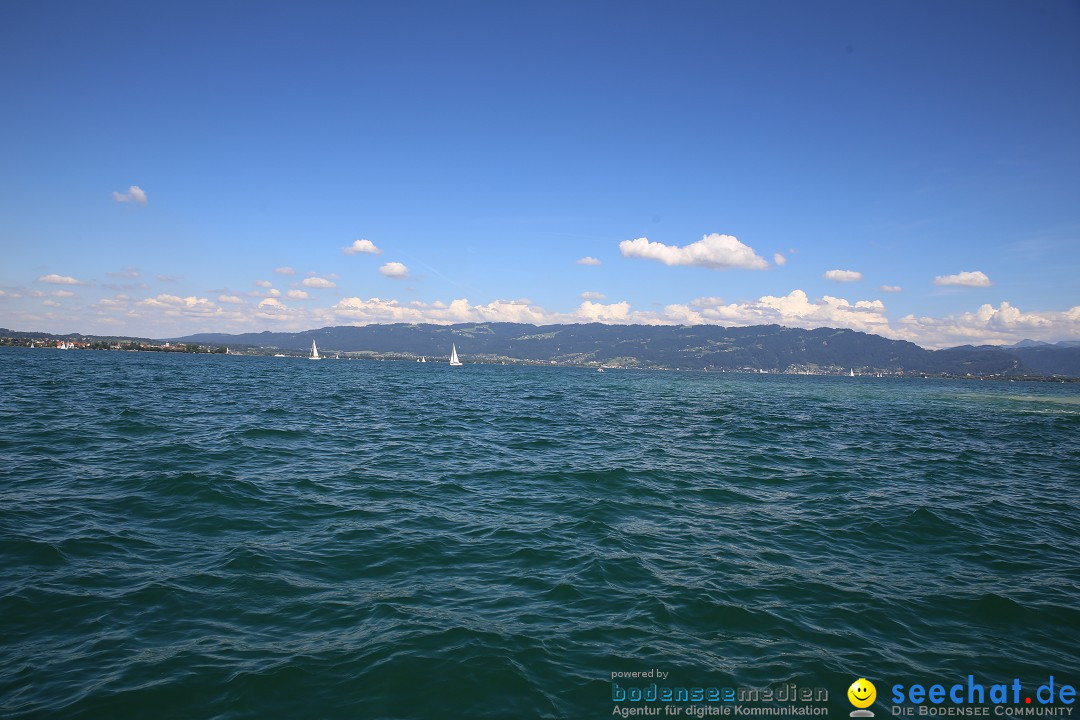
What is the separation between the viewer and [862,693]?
8.22 m

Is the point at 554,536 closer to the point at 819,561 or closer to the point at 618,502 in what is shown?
the point at 618,502

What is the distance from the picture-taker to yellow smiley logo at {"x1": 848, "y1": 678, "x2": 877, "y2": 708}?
26.4ft

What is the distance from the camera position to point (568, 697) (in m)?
7.68

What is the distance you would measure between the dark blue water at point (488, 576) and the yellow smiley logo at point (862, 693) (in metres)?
0.21

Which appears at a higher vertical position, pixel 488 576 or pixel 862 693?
pixel 488 576

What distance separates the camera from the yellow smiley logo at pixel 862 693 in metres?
8.04

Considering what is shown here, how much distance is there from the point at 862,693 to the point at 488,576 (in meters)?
7.32

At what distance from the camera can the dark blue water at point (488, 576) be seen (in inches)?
316

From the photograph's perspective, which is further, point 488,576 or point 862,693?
point 488,576

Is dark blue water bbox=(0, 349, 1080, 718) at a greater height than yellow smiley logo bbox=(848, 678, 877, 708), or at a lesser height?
greater

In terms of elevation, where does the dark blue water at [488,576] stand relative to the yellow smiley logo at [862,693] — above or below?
above

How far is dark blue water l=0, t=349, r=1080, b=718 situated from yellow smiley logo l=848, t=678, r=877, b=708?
213 mm

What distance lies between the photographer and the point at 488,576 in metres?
11.9

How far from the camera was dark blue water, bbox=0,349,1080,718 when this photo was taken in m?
8.02
